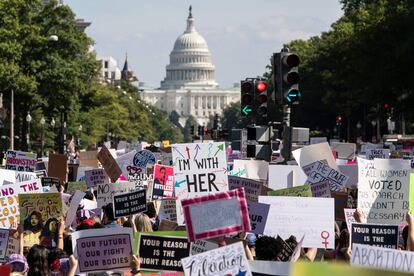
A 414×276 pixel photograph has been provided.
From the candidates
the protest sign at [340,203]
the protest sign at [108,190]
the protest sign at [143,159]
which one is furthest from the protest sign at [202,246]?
the protest sign at [143,159]

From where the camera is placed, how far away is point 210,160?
15.4 meters

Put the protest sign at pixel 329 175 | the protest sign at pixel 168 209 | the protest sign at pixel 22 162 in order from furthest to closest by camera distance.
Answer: the protest sign at pixel 22 162
the protest sign at pixel 329 175
the protest sign at pixel 168 209

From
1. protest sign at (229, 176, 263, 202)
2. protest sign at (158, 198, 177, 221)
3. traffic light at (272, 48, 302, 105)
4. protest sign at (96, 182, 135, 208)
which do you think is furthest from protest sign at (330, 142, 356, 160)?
protest sign at (229, 176, 263, 202)

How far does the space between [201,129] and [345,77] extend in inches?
681

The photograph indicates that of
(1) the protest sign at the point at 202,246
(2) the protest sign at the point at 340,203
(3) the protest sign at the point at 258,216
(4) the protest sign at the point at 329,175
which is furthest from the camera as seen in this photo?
(4) the protest sign at the point at 329,175

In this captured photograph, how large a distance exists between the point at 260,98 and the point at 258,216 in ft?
43.6

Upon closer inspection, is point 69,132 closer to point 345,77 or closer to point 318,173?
point 345,77

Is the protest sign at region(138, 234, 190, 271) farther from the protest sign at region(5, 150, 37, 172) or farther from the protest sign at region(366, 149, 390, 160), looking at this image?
the protest sign at region(366, 149, 390, 160)

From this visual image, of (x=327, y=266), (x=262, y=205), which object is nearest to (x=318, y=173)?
(x=262, y=205)

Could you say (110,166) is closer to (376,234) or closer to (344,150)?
(376,234)

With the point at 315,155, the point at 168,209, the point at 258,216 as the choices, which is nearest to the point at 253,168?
the point at 315,155

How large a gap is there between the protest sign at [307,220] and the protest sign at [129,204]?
78.9 inches

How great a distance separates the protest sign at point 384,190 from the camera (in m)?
15.0

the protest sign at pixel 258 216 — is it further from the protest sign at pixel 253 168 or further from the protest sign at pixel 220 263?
the protest sign at pixel 253 168
